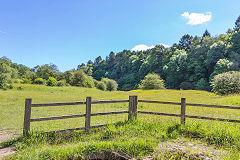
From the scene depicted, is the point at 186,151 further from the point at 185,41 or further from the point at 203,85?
the point at 185,41

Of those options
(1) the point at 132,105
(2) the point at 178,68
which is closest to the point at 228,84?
(1) the point at 132,105

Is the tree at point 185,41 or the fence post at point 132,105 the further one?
the tree at point 185,41

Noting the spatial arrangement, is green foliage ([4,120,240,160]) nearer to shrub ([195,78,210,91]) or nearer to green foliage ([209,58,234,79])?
green foliage ([209,58,234,79])

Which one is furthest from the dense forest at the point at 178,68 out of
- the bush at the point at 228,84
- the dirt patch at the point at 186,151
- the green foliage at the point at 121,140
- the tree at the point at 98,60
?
the tree at the point at 98,60

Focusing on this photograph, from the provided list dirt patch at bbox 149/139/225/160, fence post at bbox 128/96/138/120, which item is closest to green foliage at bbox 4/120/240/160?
dirt patch at bbox 149/139/225/160

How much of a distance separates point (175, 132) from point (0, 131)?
22.9 feet

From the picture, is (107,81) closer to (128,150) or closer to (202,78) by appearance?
(202,78)

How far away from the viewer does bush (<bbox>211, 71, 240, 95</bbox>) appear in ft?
63.6

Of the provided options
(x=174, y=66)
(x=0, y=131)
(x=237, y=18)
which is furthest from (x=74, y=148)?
(x=237, y=18)

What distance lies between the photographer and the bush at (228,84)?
19.4 m

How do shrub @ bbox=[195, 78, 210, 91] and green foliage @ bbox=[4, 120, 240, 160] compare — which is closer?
green foliage @ bbox=[4, 120, 240, 160]

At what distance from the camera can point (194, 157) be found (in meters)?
3.92

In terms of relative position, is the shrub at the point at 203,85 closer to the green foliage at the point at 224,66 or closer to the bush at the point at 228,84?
the green foliage at the point at 224,66

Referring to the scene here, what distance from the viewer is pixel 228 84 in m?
19.9
